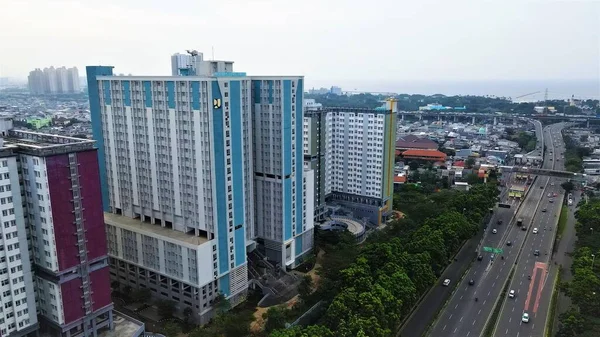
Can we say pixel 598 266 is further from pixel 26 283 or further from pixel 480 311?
pixel 26 283

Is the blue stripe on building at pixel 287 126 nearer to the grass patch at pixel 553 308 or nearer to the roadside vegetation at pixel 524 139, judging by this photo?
the grass patch at pixel 553 308

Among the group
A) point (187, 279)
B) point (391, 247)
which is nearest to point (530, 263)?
point (391, 247)

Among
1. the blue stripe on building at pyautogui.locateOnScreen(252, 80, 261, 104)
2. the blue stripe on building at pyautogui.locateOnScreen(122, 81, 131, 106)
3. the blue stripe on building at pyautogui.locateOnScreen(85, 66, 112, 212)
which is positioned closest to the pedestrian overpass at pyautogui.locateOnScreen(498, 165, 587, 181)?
the blue stripe on building at pyautogui.locateOnScreen(252, 80, 261, 104)

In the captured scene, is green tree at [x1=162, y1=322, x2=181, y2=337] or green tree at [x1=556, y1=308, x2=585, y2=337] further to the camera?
green tree at [x1=162, y1=322, x2=181, y2=337]

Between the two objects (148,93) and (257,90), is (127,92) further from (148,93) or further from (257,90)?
(257,90)

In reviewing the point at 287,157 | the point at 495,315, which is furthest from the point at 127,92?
the point at 495,315

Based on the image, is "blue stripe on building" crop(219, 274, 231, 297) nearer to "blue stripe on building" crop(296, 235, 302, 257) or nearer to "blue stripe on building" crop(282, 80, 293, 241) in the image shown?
"blue stripe on building" crop(282, 80, 293, 241)

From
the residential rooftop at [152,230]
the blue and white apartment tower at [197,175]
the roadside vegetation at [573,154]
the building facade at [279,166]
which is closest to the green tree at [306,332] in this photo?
the blue and white apartment tower at [197,175]
